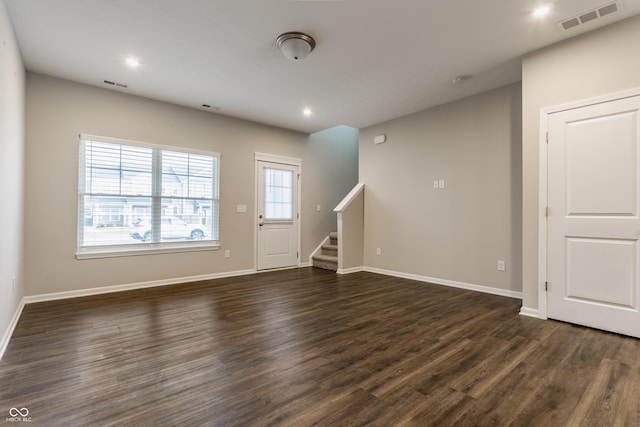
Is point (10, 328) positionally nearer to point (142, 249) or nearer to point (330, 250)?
point (142, 249)

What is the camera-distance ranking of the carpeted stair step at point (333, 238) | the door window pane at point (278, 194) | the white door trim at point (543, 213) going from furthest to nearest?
the carpeted stair step at point (333, 238) < the door window pane at point (278, 194) < the white door trim at point (543, 213)

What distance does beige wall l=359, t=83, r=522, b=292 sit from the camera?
3.91 m

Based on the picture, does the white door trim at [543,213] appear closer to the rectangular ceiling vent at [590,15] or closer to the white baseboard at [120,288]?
the rectangular ceiling vent at [590,15]

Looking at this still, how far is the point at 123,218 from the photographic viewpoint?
4.23 metres

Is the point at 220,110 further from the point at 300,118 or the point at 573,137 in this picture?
the point at 573,137

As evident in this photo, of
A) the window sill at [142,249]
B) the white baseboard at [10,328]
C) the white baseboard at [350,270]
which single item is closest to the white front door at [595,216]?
the white baseboard at [350,270]

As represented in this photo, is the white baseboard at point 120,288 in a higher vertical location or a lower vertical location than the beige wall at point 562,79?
lower

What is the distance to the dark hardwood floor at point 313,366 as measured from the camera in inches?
62.8

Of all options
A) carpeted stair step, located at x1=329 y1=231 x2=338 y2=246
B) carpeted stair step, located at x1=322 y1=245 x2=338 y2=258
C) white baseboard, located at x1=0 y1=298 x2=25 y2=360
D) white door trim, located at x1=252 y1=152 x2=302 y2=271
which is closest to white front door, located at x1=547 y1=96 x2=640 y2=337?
carpeted stair step, located at x1=322 y1=245 x2=338 y2=258

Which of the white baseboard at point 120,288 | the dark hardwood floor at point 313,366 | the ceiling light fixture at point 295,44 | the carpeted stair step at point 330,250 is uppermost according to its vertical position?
the ceiling light fixture at point 295,44

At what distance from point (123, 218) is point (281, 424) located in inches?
151

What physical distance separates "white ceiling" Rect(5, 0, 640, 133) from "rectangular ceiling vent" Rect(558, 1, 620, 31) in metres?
0.06

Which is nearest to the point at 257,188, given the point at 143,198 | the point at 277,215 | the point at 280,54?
the point at 277,215

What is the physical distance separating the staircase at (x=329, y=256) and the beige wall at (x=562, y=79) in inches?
127
